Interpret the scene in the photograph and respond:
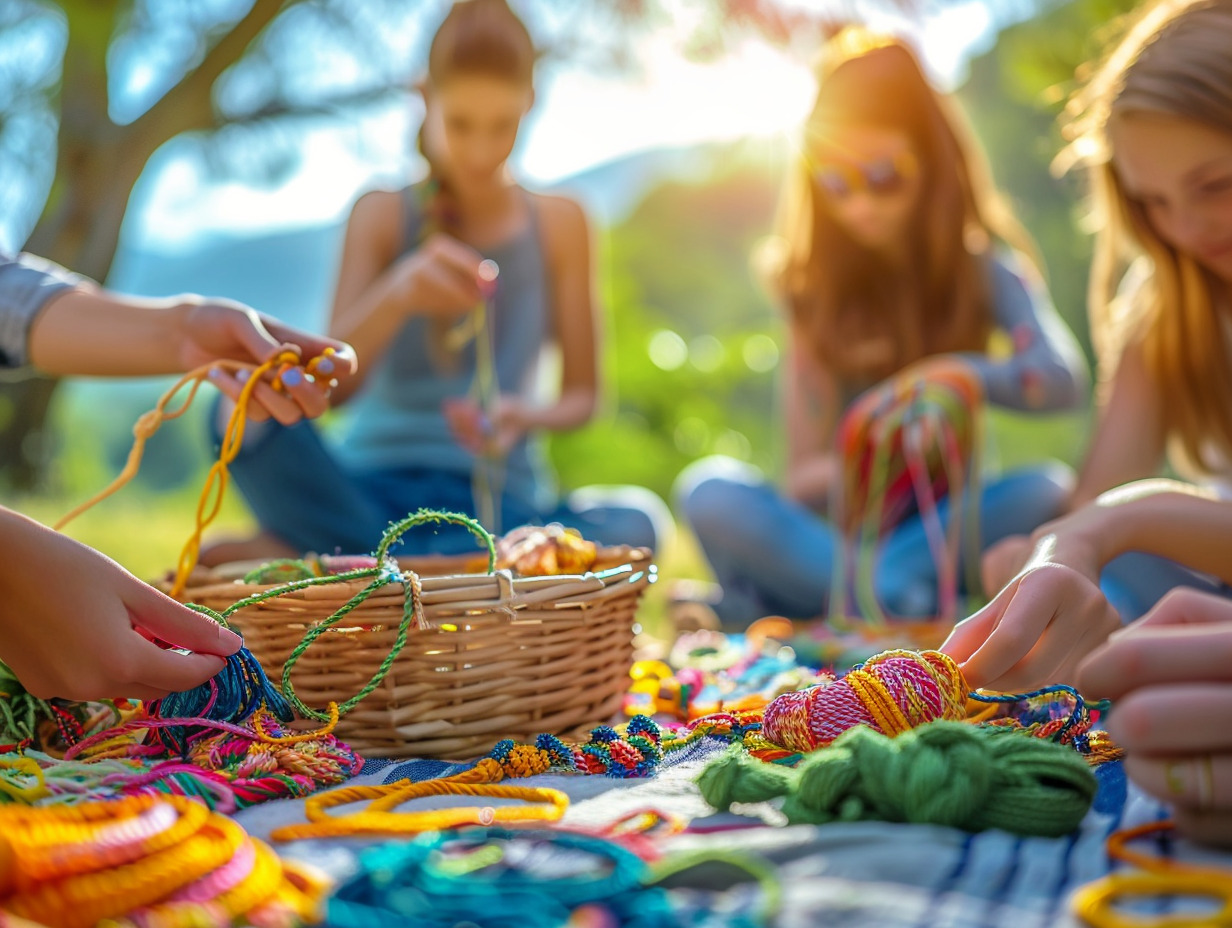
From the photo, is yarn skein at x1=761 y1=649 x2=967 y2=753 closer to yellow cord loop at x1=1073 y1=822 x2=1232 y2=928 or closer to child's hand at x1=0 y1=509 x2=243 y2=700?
yellow cord loop at x1=1073 y1=822 x2=1232 y2=928

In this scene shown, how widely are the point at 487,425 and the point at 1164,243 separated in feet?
3.53

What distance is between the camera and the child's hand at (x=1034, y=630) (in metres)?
0.78

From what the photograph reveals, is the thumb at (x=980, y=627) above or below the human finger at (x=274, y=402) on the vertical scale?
below

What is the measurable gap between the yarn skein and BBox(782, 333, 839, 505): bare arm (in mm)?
1369

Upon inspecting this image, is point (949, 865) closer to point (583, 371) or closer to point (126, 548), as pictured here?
point (583, 371)

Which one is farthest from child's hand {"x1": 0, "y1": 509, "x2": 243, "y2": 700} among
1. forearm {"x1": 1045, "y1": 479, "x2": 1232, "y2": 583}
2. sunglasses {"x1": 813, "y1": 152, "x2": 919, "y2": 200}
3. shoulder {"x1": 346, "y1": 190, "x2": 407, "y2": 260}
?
sunglasses {"x1": 813, "y1": 152, "x2": 919, "y2": 200}

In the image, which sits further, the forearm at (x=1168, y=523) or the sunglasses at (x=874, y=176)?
the sunglasses at (x=874, y=176)

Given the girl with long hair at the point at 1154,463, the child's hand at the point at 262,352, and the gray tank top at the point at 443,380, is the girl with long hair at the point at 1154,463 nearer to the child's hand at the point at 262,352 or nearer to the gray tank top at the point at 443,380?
the child's hand at the point at 262,352

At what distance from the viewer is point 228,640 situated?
0.82 meters

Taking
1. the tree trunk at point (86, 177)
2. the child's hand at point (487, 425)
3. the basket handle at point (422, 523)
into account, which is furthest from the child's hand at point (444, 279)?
the tree trunk at point (86, 177)

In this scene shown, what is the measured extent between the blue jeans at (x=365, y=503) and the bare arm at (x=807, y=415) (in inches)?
14.2

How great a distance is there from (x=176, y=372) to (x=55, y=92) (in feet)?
11.2

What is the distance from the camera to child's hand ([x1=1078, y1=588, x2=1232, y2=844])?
23.9 inches

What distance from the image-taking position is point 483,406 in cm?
191
